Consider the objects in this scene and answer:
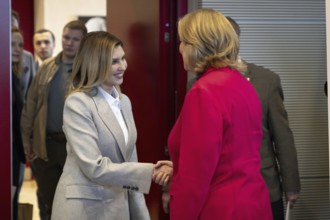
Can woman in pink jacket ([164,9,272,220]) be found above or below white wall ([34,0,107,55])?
below

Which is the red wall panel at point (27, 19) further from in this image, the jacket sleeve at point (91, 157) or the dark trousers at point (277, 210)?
the jacket sleeve at point (91, 157)

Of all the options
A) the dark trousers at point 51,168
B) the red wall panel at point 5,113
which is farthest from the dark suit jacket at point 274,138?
the dark trousers at point 51,168

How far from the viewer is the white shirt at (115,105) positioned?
111 inches

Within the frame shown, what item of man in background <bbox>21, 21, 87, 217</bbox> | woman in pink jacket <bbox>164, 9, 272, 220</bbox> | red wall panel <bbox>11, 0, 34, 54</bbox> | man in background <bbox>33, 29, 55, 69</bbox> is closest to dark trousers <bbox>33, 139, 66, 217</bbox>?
man in background <bbox>21, 21, 87, 217</bbox>

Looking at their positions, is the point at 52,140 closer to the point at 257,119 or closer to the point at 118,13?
the point at 118,13

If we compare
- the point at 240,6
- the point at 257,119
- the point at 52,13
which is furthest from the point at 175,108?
the point at 52,13

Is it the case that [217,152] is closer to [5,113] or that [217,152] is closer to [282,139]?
[282,139]

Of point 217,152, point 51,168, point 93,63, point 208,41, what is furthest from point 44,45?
point 217,152

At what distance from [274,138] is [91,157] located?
1.01 meters

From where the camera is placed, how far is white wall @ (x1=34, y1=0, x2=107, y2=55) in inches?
364

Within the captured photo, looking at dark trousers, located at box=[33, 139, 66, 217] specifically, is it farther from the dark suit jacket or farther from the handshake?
the handshake

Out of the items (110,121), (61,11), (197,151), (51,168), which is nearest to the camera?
(197,151)

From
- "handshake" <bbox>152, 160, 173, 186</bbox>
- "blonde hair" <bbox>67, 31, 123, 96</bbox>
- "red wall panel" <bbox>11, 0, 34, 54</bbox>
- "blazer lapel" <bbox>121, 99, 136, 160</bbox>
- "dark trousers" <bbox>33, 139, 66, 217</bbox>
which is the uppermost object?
"red wall panel" <bbox>11, 0, 34, 54</bbox>

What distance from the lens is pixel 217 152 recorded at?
223 cm
